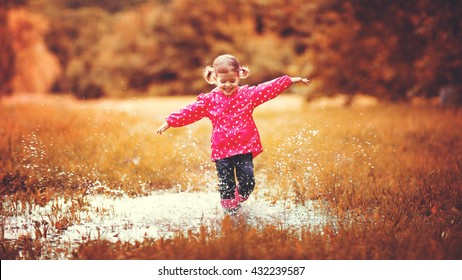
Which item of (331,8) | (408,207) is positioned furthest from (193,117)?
(331,8)

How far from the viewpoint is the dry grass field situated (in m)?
3.26

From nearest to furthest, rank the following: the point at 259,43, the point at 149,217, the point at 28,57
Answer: the point at 149,217
the point at 28,57
the point at 259,43

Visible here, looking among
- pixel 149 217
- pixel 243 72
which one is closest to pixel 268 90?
pixel 243 72

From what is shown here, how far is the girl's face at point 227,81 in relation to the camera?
409 cm

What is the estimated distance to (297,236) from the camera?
3.53 meters

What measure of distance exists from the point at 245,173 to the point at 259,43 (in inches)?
835

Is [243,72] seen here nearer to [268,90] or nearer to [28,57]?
[268,90]

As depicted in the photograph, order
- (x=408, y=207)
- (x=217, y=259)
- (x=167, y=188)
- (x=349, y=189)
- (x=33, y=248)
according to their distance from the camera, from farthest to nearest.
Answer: (x=167, y=188) < (x=349, y=189) < (x=408, y=207) < (x=33, y=248) < (x=217, y=259)

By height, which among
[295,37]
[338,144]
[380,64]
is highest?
[295,37]

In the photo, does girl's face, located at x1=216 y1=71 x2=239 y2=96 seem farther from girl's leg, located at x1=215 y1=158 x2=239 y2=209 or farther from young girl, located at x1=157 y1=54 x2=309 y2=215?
girl's leg, located at x1=215 y1=158 x2=239 y2=209

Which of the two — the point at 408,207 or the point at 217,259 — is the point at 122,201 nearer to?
the point at 217,259

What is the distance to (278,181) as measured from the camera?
5.16 m

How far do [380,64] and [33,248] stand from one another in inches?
463

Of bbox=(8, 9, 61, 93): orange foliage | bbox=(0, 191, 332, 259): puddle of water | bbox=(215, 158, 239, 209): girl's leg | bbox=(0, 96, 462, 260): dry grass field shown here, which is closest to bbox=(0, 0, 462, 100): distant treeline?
bbox=(8, 9, 61, 93): orange foliage
